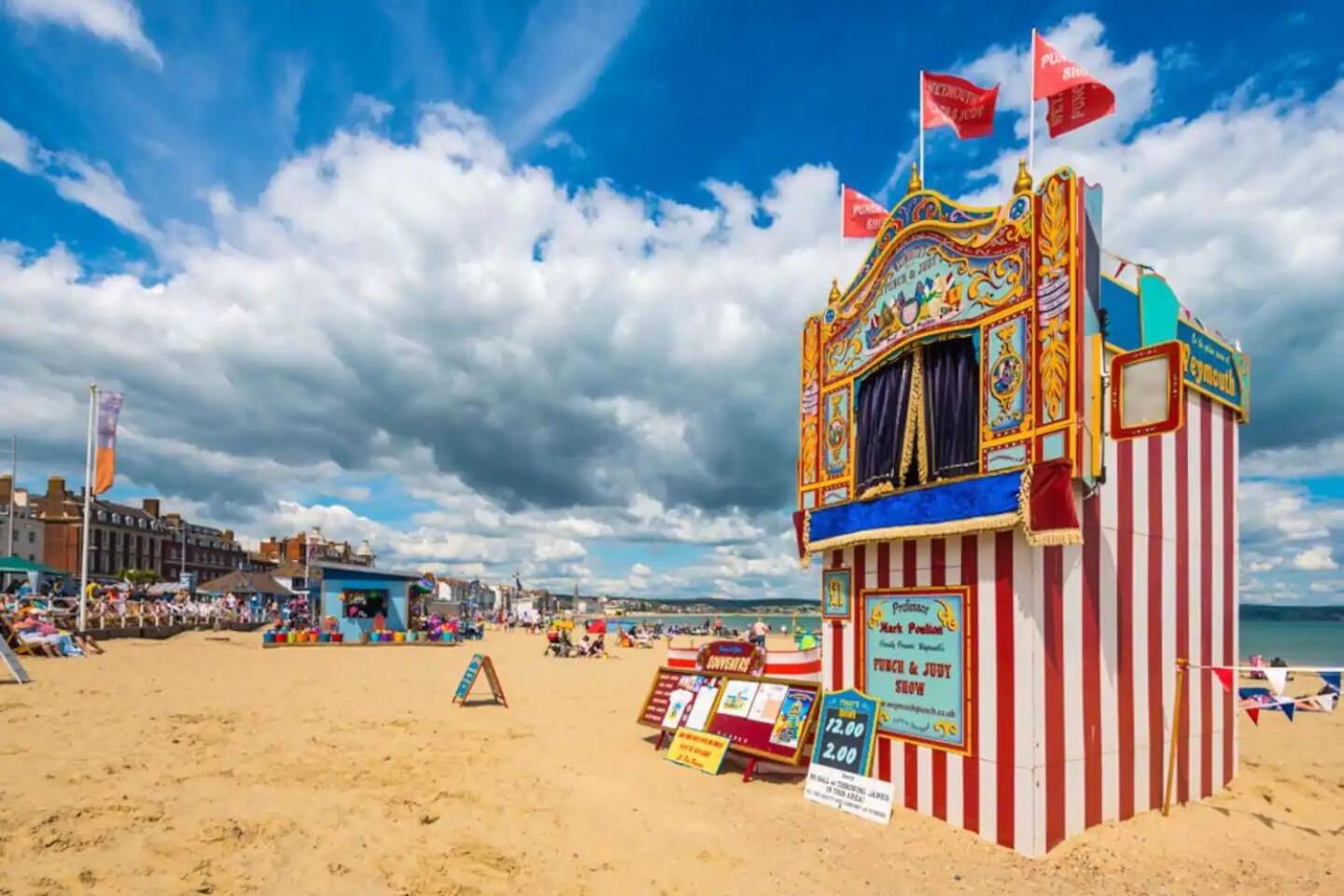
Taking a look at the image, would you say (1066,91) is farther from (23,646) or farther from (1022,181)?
(23,646)

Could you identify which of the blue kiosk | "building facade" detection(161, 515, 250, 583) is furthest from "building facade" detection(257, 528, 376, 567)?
the blue kiosk

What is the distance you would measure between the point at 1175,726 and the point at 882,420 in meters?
4.13

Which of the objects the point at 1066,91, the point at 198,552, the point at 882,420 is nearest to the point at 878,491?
the point at 882,420

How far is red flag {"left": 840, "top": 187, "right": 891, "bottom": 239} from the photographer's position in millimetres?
10469

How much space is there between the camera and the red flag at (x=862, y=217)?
1047cm

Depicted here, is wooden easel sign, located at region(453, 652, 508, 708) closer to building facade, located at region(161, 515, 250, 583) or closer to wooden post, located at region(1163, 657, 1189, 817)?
wooden post, located at region(1163, 657, 1189, 817)

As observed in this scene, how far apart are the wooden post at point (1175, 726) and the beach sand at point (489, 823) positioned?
230 mm

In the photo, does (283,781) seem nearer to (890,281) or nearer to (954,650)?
(954,650)

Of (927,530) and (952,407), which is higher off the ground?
(952,407)

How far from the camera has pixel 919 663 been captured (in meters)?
8.04

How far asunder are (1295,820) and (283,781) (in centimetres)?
1013

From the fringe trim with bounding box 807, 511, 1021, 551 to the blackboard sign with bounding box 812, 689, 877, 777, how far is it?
165cm

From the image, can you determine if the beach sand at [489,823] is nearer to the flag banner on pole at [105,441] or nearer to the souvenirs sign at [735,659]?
the souvenirs sign at [735,659]

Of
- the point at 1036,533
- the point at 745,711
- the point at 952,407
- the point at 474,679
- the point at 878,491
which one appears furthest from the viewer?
the point at 474,679
